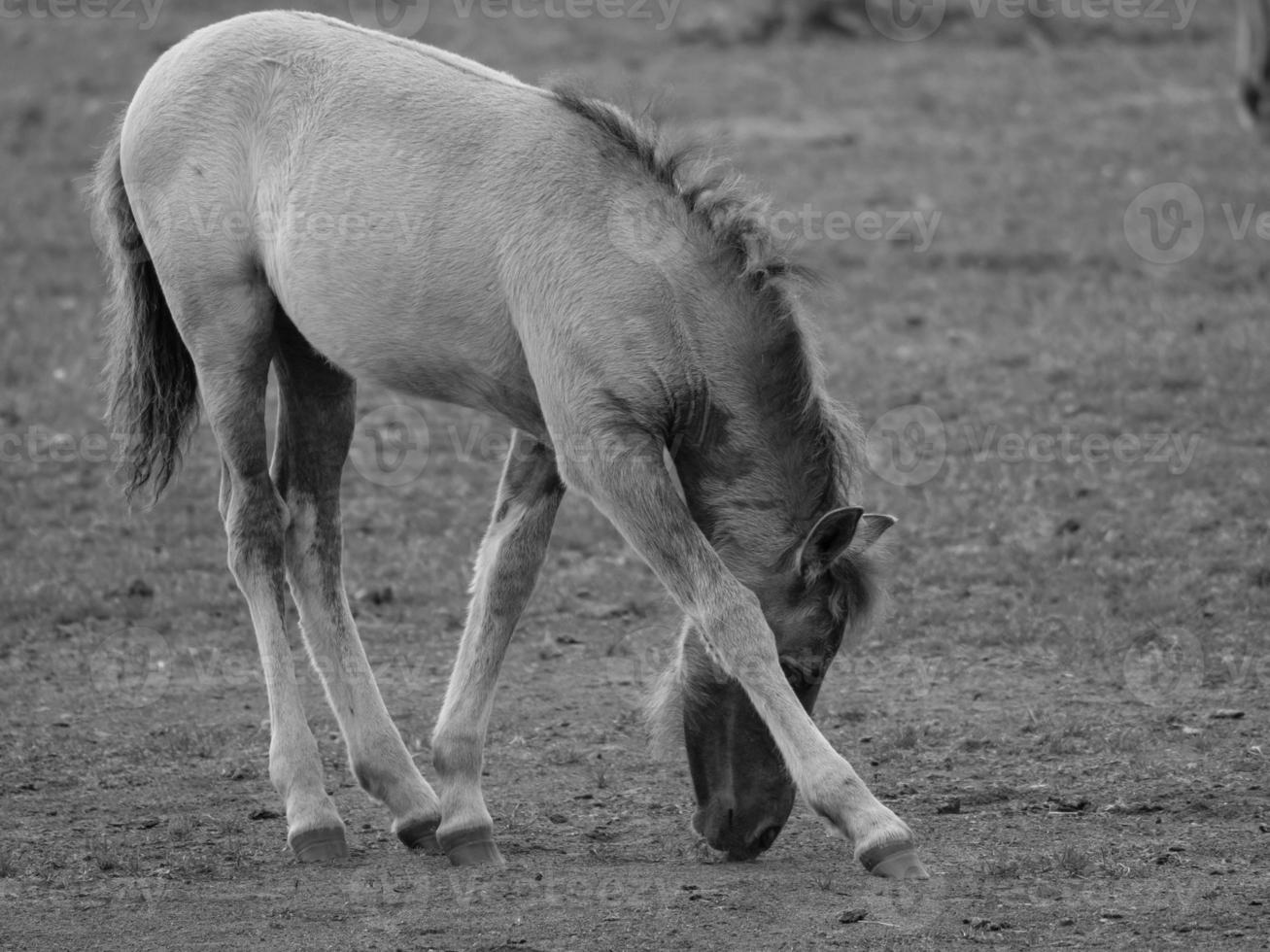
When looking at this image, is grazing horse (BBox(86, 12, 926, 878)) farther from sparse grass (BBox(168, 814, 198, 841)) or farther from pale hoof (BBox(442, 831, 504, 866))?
sparse grass (BBox(168, 814, 198, 841))

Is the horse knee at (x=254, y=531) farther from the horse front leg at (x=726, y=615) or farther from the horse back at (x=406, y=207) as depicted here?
the horse front leg at (x=726, y=615)

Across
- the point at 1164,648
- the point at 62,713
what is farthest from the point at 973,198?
the point at 62,713

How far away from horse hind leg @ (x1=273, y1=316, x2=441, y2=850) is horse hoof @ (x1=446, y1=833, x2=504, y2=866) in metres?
0.17

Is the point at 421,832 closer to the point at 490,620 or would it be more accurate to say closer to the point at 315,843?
the point at 315,843

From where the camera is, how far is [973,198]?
14.5 m

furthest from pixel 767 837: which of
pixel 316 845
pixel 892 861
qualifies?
pixel 316 845

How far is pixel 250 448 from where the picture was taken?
5383 mm

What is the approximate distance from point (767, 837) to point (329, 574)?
1.72m

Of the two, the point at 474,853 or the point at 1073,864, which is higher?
the point at 1073,864

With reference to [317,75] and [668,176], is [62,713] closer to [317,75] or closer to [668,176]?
[317,75]

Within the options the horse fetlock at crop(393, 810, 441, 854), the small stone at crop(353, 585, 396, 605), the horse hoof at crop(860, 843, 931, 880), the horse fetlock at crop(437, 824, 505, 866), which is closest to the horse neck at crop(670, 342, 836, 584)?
the horse hoof at crop(860, 843, 931, 880)

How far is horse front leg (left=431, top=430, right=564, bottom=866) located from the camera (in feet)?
16.7

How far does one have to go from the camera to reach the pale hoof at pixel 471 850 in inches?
197

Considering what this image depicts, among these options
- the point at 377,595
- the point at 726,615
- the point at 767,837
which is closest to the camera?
the point at 726,615
